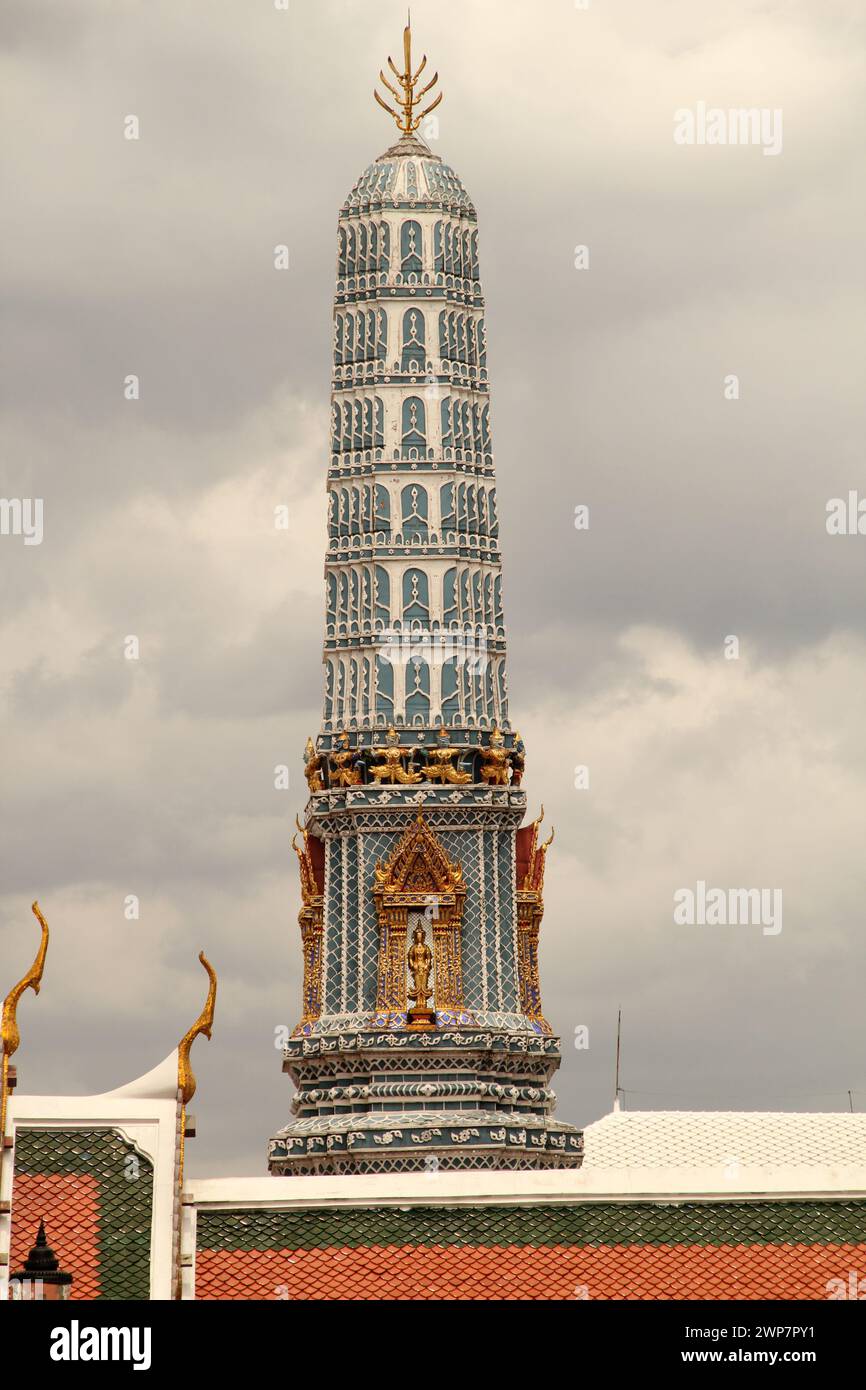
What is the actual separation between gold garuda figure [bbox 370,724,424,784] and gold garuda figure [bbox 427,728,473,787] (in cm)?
35

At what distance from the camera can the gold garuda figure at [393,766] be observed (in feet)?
285

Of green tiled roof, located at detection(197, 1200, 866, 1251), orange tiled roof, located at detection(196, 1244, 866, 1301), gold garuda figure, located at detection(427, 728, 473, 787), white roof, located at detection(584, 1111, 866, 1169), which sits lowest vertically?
orange tiled roof, located at detection(196, 1244, 866, 1301)

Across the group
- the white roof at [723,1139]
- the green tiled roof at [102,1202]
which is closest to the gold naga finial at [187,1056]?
the green tiled roof at [102,1202]

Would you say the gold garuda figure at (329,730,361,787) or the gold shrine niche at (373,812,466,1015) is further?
the gold garuda figure at (329,730,361,787)

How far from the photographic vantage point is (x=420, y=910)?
86438 mm

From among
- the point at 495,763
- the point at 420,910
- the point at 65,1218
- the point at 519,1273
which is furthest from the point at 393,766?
the point at 65,1218

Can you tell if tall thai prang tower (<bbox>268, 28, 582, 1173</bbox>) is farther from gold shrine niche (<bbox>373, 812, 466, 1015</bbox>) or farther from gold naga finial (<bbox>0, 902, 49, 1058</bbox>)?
gold naga finial (<bbox>0, 902, 49, 1058</bbox>)

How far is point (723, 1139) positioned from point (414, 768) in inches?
764

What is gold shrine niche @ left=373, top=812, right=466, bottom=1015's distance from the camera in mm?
86125

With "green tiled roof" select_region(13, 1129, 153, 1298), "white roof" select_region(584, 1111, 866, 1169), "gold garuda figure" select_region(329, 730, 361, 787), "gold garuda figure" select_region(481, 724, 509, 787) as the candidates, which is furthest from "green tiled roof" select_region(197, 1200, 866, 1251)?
"white roof" select_region(584, 1111, 866, 1169)

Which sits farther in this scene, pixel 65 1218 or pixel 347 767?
pixel 347 767

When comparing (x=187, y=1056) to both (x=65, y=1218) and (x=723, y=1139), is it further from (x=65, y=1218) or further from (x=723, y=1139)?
(x=723, y=1139)

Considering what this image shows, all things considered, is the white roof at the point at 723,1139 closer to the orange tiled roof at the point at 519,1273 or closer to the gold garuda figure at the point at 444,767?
the gold garuda figure at the point at 444,767
